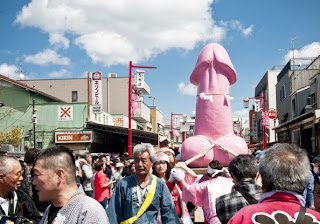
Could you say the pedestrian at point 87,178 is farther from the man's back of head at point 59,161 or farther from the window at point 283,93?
the window at point 283,93

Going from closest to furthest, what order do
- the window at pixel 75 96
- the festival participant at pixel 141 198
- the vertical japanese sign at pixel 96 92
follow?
the festival participant at pixel 141 198, the vertical japanese sign at pixel 96 92, the window at pixel 75 96

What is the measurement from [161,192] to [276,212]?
229 centimetres

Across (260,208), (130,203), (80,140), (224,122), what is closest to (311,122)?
(224,122)

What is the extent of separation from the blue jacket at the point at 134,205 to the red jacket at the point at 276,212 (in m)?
2.14

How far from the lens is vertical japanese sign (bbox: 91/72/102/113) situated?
25016 millimetres

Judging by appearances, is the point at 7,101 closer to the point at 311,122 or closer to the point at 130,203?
the point at 311,122

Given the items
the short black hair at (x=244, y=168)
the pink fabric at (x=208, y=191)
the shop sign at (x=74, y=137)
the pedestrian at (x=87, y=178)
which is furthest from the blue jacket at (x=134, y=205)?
the shop sign at (x=74, y=137)

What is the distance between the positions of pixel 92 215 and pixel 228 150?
7.28m

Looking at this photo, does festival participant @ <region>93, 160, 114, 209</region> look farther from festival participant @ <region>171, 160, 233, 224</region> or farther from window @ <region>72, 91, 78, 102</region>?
window @ <region>72, 91, 78, 102</region>

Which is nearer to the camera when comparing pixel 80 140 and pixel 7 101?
pixel 80 140

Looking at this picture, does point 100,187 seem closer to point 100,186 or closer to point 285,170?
point 100,186

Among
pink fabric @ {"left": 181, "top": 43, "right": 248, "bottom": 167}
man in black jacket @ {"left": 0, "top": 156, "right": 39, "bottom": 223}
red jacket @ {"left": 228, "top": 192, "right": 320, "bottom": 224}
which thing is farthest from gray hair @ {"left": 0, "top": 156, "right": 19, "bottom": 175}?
pink fabric @ {"left": 181, "top": 43, "right": 248, "bottom": 167}

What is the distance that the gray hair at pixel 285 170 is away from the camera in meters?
1.95

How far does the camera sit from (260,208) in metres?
1.89
